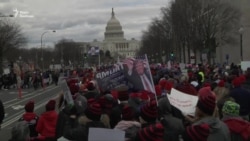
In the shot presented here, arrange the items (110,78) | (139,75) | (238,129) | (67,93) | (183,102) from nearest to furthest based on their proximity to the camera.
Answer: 1. (238,129)
2. (183,102)
3. (67,93)
4. (139,75)
5. (110,78)

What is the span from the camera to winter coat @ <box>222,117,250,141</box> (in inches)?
303

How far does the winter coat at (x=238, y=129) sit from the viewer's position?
25.2 ft

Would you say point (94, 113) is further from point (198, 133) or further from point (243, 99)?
point (243, 99)

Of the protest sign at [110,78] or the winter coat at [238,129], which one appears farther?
the protest sign at [110,78]

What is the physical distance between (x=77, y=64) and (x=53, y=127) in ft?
417

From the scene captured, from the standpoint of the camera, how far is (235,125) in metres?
7.70

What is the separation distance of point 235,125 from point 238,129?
70 mm

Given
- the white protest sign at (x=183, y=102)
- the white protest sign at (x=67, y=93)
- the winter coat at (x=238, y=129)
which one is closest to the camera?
the winter coat at (x=238, y=129)

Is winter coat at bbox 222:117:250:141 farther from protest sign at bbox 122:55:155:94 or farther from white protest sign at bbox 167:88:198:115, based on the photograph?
protest sign at bbox 122:55:155:94

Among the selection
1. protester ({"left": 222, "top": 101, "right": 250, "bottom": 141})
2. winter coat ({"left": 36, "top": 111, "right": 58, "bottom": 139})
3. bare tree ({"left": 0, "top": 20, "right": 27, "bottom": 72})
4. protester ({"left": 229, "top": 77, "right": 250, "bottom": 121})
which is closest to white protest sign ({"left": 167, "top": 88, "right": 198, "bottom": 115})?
protester ({"left": 222, "top": 101, "right": 250, "bottom": 141})

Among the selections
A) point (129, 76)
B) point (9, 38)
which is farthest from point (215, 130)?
point (9, 38)

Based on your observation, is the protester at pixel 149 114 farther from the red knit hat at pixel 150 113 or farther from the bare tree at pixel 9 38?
the bare tree at pixel 9 38

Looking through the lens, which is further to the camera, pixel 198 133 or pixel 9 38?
pixel 9 38

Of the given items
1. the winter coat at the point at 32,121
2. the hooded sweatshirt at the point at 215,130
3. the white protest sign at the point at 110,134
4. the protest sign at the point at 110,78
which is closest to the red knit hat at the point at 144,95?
the protest sign at the point at 110,78
